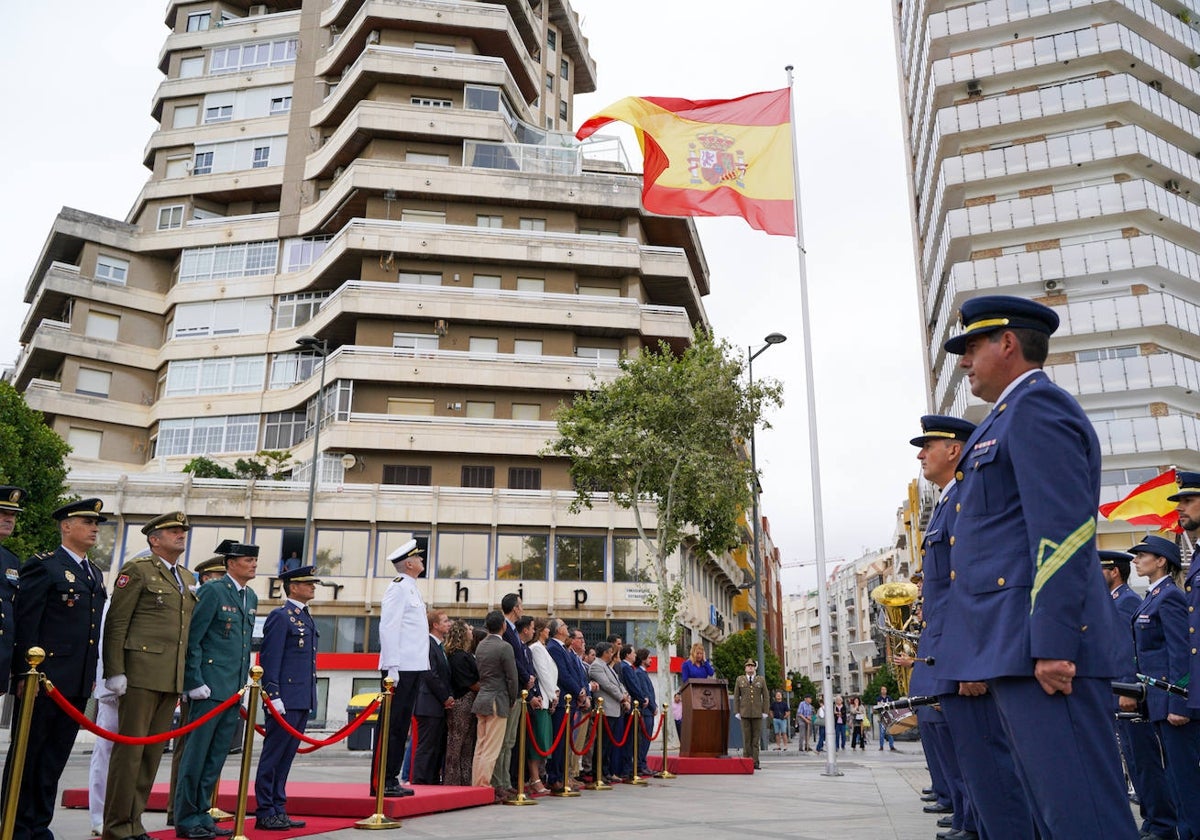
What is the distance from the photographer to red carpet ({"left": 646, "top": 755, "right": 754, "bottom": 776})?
16.6 m

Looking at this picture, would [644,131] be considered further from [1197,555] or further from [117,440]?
[117,440]

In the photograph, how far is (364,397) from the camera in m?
43.8

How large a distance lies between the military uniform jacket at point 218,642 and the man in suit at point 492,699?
3.16 metres

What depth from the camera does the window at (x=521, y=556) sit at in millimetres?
41094

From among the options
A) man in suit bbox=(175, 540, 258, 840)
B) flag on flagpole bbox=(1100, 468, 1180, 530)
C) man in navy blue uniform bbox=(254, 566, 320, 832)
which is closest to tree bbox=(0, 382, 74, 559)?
man in navy blue uniform bbox=(254, 566, 320, 832)

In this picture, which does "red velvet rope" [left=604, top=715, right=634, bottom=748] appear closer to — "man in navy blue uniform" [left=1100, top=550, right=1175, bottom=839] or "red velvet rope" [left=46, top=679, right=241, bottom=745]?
"man in navy blue uniform" [left=1100, top=550, right=1175, bottom=839]

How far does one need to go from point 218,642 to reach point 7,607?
1.98 metres

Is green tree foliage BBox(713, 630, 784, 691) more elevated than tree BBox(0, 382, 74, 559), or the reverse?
tree BBox(0, 382, 74, 559)

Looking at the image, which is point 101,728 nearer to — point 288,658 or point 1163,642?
point 288,658

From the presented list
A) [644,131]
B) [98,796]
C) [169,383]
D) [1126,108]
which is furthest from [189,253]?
[98,796]

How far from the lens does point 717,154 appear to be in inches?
681

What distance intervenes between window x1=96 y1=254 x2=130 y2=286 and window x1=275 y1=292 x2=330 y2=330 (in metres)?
9.51

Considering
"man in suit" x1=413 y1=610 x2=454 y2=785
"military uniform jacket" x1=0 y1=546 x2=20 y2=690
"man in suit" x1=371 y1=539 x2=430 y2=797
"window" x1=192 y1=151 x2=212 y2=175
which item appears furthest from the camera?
"window" x1=192 y1=151 x2=212 y2=175

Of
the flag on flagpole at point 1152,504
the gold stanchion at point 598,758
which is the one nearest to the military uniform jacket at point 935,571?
the gold stanchion at point 598,758
